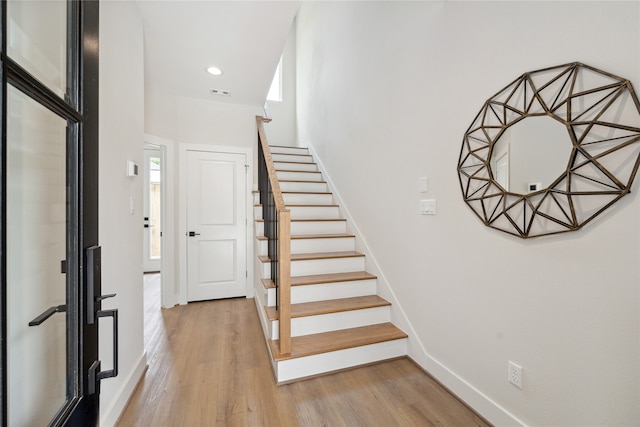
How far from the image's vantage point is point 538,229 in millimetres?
1278

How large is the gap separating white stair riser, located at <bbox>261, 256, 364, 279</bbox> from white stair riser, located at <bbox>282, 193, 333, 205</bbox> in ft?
3.46

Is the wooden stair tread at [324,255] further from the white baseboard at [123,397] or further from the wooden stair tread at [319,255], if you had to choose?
the white baseboard at [123,397]

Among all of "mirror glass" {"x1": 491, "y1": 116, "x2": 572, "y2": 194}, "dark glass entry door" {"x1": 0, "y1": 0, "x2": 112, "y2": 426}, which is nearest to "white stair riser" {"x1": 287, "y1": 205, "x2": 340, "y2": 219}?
"mirror glass" {"x1": 491, "y1": 116, "x2": 572, "y2": 194}

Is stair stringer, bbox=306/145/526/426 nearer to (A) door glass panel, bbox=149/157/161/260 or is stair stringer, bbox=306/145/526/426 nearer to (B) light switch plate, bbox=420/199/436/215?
(B) light switch plate, bbox=420/199/436/215

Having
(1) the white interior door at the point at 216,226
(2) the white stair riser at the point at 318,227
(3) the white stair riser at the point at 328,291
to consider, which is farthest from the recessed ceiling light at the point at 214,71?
(3) the white stair riser at the point at 328,291

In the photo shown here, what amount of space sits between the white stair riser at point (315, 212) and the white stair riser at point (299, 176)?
2.44 feet

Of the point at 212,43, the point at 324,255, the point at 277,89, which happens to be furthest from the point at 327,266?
the point at 277,89

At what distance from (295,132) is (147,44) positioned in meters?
3.60

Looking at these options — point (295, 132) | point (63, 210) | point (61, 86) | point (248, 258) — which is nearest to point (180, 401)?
point (63, 210)

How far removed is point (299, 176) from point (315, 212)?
86 centimetres

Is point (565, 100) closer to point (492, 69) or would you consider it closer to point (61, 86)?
point (492, 69)

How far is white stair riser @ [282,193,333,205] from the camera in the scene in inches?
134

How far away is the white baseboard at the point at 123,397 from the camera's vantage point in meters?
1.40

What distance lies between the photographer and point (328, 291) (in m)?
2.39
